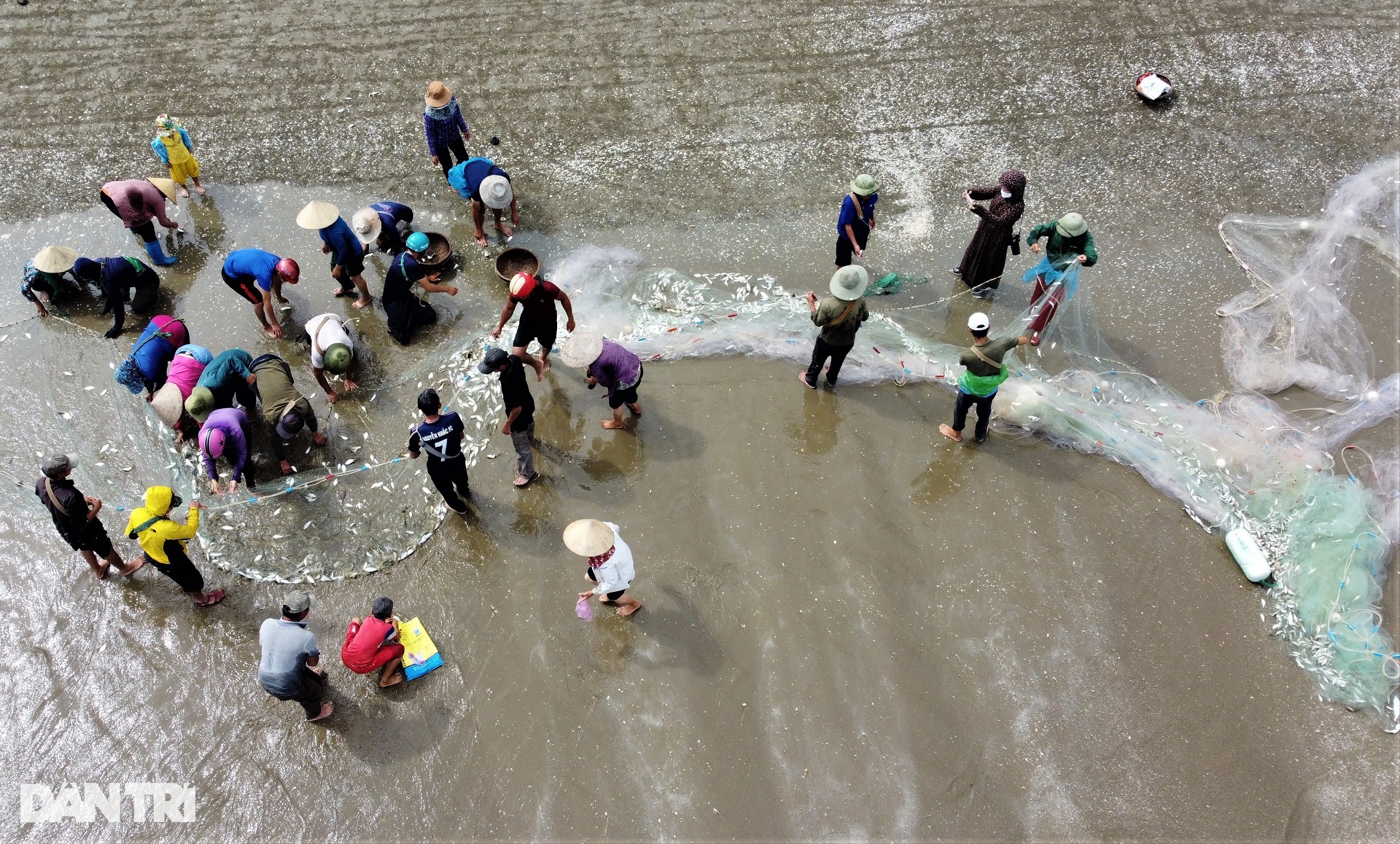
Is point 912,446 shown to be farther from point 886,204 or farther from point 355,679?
point 355,679

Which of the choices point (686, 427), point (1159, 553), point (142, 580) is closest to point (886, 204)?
point (686, 427)

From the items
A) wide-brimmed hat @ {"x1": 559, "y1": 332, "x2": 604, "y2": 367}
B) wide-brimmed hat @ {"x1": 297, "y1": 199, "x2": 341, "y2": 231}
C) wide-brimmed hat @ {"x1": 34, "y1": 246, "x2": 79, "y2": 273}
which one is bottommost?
wide-brimmed hat @ {"x1": 559, "y1": 332, "x2": 604, "y2": 367}

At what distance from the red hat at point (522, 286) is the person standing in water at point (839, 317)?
2.26 metres

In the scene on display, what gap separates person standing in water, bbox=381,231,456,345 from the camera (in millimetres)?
7176

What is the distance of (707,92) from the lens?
31.6ft

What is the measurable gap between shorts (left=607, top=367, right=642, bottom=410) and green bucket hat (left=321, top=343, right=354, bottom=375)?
2.25m

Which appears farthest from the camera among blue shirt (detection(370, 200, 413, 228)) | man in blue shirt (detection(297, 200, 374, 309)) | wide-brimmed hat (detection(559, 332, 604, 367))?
blue shirt (detection(370, 200, 413, 228))

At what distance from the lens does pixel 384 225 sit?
25.1 feet

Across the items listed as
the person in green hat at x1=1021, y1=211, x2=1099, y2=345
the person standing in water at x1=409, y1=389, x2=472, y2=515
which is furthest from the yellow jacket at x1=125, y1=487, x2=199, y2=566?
the person in green hat at x1=1021, y1=211, x2=1099, y2=345

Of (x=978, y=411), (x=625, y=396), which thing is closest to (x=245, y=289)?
(x=625, y=396)

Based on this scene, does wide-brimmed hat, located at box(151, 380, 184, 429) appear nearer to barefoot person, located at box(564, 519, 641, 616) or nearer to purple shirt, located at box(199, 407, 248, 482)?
purple shirt, located at box(199, 407, 248, 482)

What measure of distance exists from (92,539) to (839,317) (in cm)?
572

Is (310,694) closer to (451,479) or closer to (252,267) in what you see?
(451,479)

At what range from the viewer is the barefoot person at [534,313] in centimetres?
630
